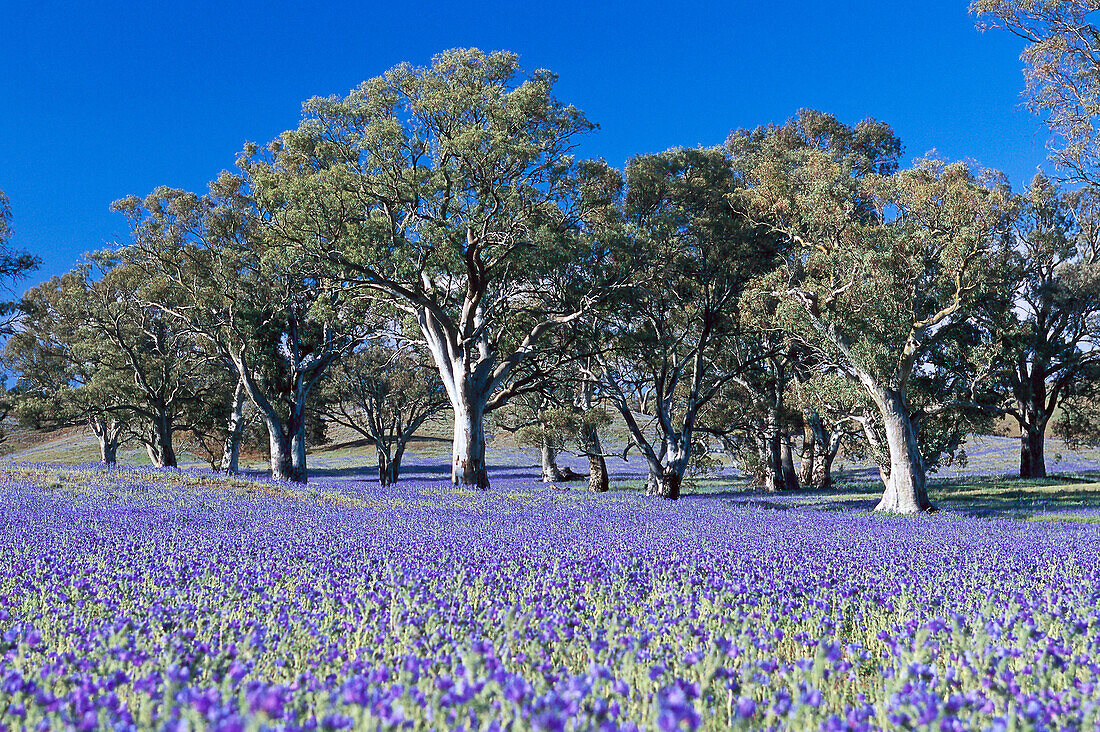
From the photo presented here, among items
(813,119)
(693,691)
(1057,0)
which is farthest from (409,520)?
(813,119)

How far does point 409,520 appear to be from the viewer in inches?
429

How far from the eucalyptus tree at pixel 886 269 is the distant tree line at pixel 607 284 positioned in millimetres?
78

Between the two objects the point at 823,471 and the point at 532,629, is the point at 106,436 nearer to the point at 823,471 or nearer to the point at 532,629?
the point at 823,471

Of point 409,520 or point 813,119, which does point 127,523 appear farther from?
point 813,119

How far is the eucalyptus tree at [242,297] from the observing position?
79.3 feet

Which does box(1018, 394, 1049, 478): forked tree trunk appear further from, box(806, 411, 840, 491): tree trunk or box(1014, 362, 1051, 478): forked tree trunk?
box(806, 411, 840, 491): tree trunk

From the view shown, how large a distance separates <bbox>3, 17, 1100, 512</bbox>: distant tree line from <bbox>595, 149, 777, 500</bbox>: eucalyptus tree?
0.11 meters

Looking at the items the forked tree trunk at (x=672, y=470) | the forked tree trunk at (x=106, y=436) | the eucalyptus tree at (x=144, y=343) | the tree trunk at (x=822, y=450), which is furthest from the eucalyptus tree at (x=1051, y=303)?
the forked tree trunk at (x=106, y=436)

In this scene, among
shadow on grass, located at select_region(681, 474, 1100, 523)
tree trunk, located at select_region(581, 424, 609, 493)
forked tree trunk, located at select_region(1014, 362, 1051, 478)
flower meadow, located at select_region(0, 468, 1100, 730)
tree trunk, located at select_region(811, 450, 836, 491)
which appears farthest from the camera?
tree trunk, located at select_region(811, 450, 836, 491)

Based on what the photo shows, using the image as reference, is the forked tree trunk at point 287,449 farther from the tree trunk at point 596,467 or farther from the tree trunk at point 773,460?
the tree trunk at point 773,460

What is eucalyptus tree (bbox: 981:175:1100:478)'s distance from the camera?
84.2 feet

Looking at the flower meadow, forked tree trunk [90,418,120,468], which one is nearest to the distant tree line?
the flower meadow

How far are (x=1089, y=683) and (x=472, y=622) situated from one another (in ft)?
11.0

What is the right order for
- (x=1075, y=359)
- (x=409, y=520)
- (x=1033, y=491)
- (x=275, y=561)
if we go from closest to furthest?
(x=275, y=561) → (x=409, y=520) → (x=1033, y=491) → (x=1075, y=359)
